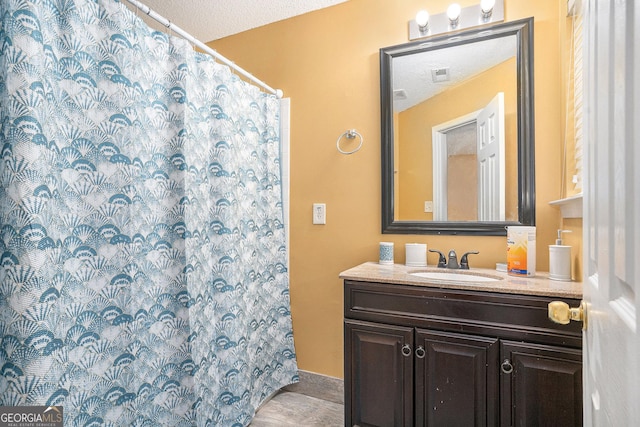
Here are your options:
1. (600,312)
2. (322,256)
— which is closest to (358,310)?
(322,256)

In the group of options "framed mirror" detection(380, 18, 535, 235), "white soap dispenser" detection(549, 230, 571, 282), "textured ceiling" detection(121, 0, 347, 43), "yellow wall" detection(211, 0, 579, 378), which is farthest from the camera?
"textured ceiling" detection(121, 0, 347, 43)

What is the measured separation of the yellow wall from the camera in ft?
6.75

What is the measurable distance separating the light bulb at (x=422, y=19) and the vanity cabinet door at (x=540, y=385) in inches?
67.2

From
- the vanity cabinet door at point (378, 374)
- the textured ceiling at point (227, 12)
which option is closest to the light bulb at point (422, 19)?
the textured ceiling at point (227, 12)

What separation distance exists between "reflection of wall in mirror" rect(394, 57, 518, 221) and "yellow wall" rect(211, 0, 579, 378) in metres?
0.15

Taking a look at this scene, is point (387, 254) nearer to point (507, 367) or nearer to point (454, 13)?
point (507, 367)

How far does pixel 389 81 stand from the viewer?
2.01 metres

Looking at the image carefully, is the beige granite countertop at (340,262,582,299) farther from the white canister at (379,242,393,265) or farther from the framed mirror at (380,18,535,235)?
the framed mirror at (380,18,535,235)

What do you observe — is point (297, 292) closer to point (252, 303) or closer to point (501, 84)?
point (252, 303)

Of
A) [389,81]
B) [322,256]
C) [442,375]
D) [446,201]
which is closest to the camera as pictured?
[442,375]

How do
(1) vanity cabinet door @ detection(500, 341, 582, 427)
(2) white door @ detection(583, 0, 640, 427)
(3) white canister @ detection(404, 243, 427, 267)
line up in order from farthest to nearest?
(3) white canister @ detection(404, 243, 427, 267), (1) vanity cabinet door @ detection(500, 341, 582, 427), (2) white door @ detection(583, 0, 640, 427)

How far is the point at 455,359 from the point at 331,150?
140 centimetres

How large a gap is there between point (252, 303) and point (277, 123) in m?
1.20

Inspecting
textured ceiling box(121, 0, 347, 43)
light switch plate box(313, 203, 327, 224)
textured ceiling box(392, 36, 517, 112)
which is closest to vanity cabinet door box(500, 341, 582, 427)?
light switch plate box(313, 203, 327, 224)
